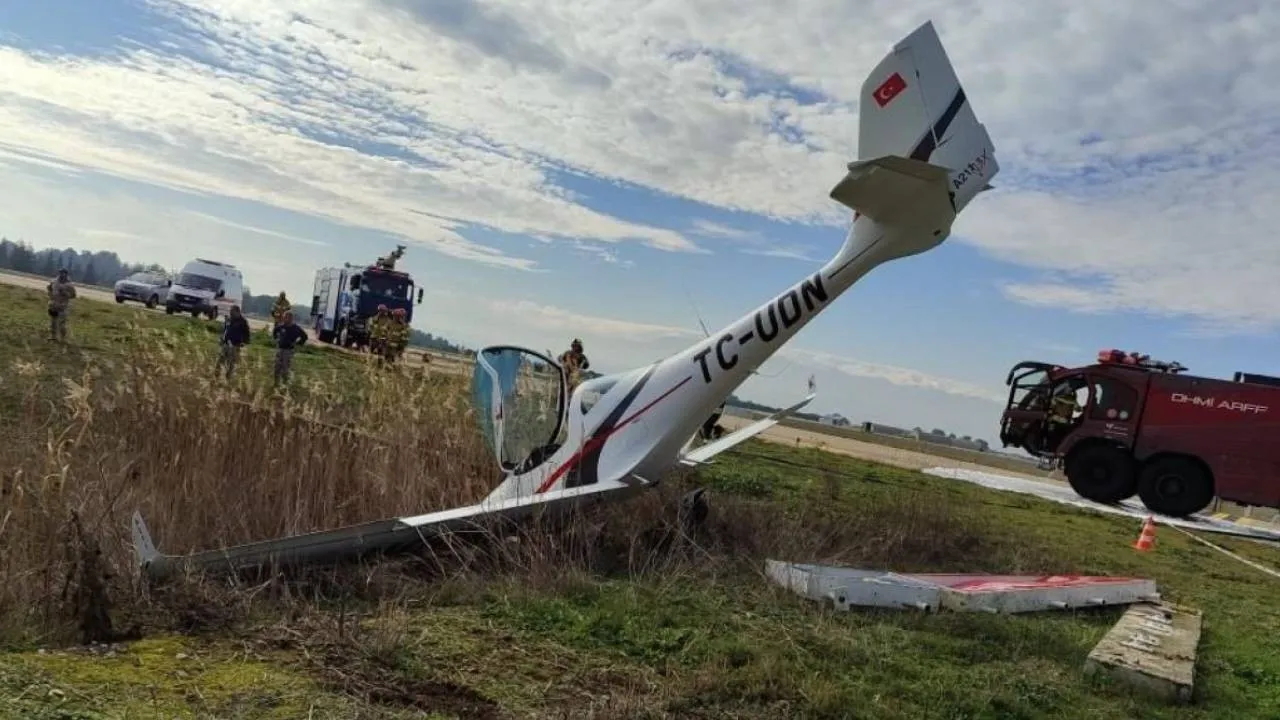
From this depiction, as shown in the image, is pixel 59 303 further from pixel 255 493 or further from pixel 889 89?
pixel 889 89

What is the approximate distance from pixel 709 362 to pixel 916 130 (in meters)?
2.27

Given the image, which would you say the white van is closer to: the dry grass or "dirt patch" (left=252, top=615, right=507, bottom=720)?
the dry grass

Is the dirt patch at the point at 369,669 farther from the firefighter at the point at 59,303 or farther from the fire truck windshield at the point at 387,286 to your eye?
the fire truck windshield at the point at 387,286

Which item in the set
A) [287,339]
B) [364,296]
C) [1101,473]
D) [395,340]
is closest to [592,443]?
[395,340]

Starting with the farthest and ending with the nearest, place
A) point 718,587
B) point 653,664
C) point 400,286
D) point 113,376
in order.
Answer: point 400,286, point 113,376, point 718,587, point 653,664

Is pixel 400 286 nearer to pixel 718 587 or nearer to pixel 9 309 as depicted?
pixel 9 309

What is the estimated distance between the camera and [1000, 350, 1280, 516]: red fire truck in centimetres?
1655

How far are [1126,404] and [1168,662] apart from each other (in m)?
14.2

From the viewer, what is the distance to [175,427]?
22.7ft

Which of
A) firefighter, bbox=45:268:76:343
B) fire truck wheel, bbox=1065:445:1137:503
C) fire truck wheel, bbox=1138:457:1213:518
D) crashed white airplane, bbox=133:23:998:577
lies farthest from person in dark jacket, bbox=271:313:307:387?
fire truck wheel, bbox=1138:457:1213:518

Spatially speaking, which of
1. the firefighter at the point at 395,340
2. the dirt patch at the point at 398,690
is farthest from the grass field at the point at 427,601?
the firefighter at the point at 395,340

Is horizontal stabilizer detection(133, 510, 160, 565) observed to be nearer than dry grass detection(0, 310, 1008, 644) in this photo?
Yes

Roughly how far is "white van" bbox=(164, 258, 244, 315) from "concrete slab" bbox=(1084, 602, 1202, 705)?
3346 cm

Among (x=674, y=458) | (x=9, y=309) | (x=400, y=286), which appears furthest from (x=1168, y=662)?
(x=400, y=286)
